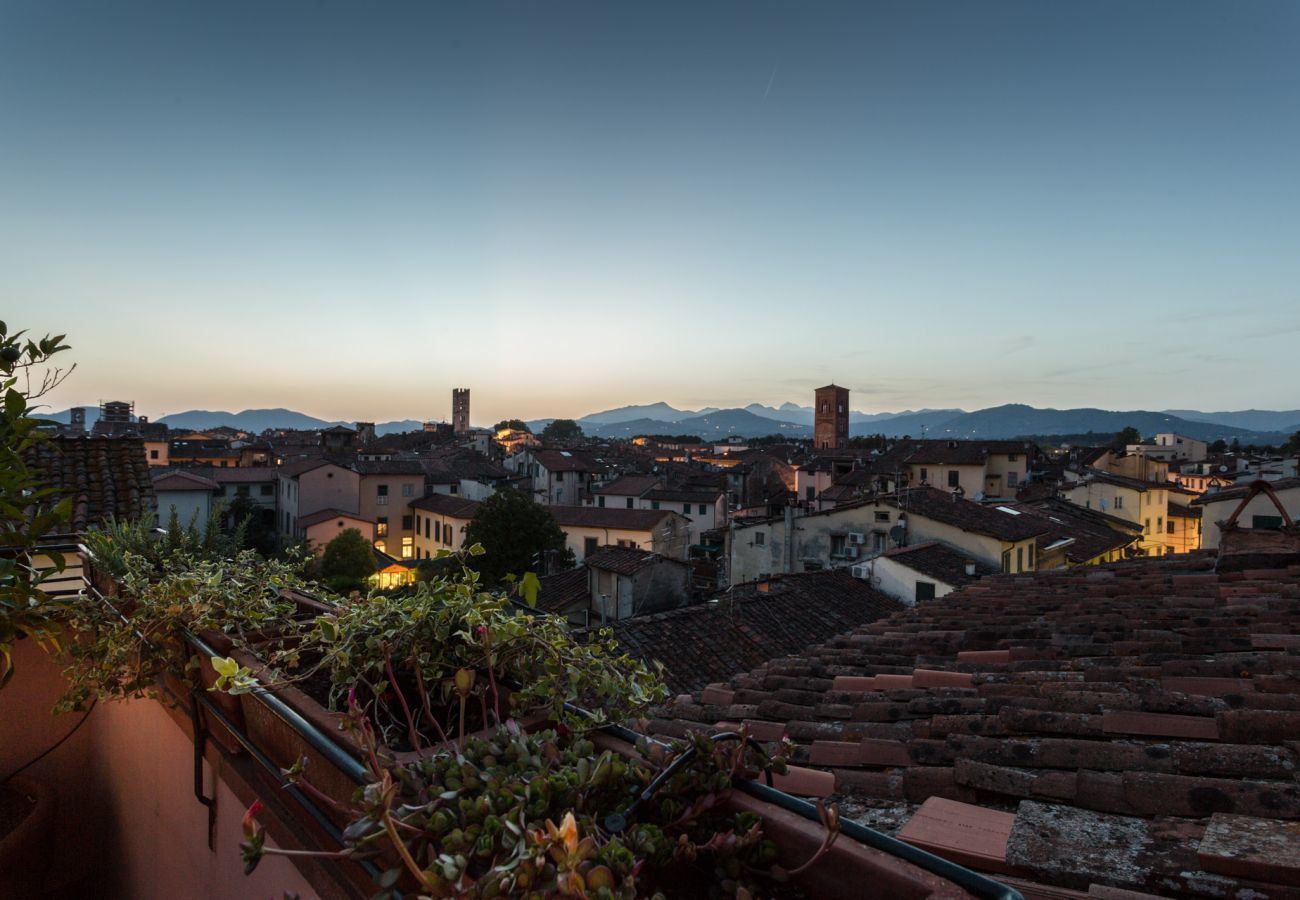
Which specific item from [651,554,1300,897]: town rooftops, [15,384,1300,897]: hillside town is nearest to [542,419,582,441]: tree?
[15,384,1300,897]: hillside town

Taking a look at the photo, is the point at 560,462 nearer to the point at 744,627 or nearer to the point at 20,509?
the point at 744,627

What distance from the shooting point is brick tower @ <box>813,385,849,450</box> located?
3002 inches

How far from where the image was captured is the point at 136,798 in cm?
293

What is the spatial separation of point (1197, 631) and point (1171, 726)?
1923mm

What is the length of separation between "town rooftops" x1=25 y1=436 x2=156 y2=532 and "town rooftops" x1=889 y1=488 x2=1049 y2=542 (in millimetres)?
16584

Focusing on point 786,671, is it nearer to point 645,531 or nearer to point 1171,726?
point 1171,726

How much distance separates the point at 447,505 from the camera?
117ft

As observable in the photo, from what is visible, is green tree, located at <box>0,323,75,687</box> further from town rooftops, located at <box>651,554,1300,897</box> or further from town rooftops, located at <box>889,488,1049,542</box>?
town rooftops, located at <box>889,488,1049,542</box>

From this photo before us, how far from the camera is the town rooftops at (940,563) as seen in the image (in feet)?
47.9

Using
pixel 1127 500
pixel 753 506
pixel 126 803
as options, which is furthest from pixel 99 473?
pixel 753 506

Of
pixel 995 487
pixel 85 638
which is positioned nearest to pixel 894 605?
pixel 85 638

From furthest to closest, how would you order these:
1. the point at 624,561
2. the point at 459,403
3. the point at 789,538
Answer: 1. the point at 459,403
2. the point at 789,538
3. the point at 624,561

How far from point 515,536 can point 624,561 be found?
28.7ft

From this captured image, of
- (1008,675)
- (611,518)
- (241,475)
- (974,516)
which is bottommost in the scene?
(611,518)
